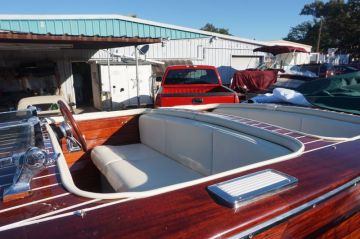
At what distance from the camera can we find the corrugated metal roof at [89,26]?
9.62m

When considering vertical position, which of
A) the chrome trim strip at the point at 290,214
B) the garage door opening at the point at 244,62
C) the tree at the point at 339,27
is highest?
the tree at the point at 339,27

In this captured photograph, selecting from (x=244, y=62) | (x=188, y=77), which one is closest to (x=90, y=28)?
(x=188, y=77)

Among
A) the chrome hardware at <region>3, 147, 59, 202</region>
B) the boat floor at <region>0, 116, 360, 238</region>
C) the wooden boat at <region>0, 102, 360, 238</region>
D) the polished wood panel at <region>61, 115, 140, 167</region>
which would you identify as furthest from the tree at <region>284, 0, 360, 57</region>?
the chrome hardware at <region>3, 147, 59, 202</region>

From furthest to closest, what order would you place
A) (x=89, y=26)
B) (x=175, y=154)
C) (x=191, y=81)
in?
(x=89, y=26), (x=191, y=81), (x=175, y=154)

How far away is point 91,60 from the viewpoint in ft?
35.7

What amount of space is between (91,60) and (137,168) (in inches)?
367

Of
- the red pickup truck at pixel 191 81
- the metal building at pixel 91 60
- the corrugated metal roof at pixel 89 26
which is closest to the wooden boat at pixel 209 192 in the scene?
the red pickup truck at pixel 191 81

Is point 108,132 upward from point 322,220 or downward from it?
downward

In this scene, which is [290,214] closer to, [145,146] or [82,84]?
[145,146]

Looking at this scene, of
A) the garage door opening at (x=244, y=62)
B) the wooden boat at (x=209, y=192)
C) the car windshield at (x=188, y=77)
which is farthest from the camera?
the garage door opening at (x=244, y=62)

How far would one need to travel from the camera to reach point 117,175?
2.41m

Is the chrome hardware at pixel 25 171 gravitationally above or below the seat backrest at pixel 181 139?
above

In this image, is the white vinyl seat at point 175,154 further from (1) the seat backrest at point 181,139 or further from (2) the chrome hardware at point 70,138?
(2) the chrome hardware at point 70,138

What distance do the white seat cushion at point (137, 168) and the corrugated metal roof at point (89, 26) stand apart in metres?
7.77
